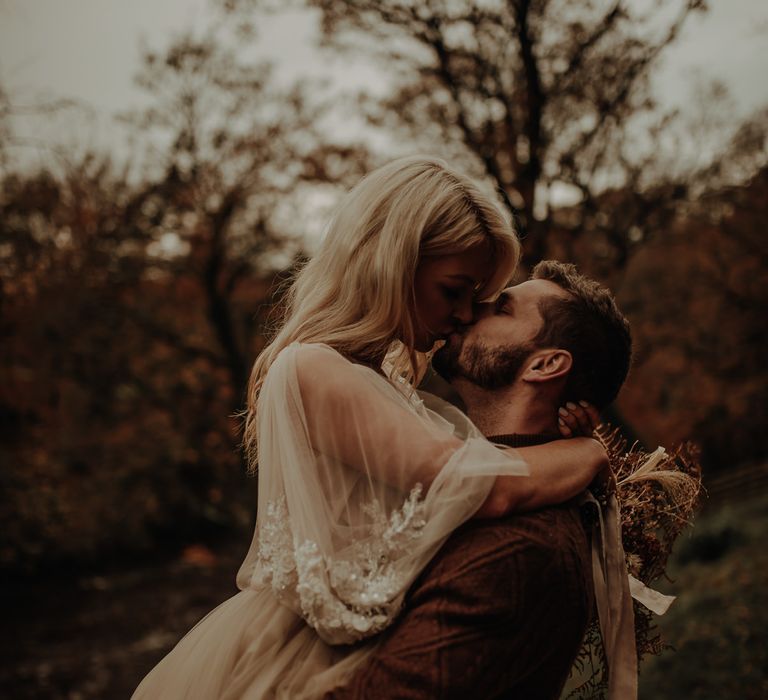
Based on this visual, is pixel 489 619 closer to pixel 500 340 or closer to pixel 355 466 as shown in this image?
pixel 355 466

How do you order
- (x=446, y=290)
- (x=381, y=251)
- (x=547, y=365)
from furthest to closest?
(x=446, y=290) → (x=547, y=365) → (x=381, y=251)

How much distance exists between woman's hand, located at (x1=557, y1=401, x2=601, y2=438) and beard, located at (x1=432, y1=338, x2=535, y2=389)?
214 millimetres

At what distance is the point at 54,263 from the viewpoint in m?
12.4

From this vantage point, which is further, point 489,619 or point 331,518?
point 331,518

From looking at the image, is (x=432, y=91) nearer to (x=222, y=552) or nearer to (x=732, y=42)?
(x=732, y=42)

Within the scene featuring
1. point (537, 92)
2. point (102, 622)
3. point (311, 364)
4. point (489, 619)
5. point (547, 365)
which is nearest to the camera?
point (489, 619)

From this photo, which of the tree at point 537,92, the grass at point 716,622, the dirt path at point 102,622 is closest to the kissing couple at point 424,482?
the grass at point 716,622

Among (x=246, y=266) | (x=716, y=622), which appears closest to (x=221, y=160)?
(x=246, y=266)

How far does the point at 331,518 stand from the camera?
2104 mm

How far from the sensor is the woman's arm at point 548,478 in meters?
2.05

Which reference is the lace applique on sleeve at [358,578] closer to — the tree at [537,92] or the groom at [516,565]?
the groom at [516,565]

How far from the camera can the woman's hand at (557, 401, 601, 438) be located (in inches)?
96.9

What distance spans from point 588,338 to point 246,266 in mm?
12376

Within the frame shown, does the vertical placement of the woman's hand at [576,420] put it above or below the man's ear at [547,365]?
below
